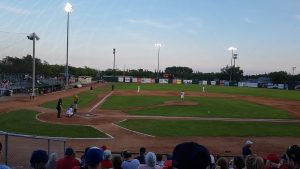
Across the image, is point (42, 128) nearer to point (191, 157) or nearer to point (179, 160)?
point (179, 160)

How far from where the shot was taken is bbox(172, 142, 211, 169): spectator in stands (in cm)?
344

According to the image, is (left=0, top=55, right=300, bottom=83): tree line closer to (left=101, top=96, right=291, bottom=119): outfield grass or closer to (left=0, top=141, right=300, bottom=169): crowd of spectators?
(left=101, top=96, right=291, bottom=119): outfield grass

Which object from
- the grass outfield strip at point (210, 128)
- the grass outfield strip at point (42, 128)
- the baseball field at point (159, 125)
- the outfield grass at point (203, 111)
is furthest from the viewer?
the outfield grass at point (203, 111)

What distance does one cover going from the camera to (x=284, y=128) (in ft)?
101

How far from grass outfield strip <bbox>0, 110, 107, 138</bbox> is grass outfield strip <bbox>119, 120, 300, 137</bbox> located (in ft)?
12.0

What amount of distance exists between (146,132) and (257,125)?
1019 cm

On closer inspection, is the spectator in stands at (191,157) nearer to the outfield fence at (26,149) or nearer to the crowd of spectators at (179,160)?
the crowd of spectators at (179,160)

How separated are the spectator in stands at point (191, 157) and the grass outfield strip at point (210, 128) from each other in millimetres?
22885

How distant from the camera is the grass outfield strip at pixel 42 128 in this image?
83.8 ft

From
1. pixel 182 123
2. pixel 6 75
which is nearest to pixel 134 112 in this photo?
pixel 182 123

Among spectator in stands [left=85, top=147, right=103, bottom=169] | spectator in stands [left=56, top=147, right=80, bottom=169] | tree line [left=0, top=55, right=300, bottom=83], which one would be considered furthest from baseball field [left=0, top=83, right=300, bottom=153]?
tree line [left=0, top=55, right=300, bottom=83]

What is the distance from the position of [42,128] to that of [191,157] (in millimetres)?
25252

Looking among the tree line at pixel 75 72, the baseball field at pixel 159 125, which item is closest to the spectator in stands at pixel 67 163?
the baseball field at pixel 159 125

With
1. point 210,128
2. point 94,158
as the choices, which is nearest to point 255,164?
point 94,158
